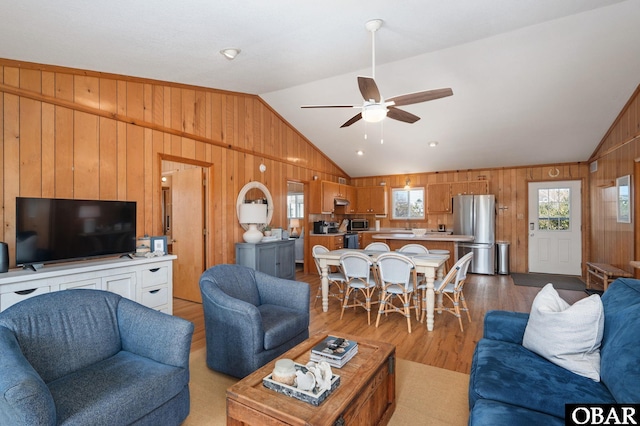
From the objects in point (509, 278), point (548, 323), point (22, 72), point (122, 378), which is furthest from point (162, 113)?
point (509, 278)

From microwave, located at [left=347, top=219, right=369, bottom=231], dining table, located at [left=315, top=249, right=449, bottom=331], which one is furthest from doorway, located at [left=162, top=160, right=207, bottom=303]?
microwave, located at [left=347, top=219, right=369, bottom=231]

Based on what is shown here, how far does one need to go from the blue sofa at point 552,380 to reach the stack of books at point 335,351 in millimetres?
692

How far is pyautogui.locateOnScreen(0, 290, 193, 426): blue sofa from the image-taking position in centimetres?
131

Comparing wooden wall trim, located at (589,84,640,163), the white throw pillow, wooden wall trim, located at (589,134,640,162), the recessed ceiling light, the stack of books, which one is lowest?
the stack of books

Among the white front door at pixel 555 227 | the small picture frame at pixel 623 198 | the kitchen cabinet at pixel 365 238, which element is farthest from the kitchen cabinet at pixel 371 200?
the small picture frame at pixel 623 198

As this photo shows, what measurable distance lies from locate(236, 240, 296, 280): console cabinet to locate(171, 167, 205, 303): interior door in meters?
0.62

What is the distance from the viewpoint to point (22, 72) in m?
2.80

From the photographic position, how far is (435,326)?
3.68 m

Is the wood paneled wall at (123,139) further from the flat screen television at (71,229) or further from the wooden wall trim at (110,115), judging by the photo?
the flat screen television at (71,229)

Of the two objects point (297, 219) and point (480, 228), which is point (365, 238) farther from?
point (480, 228)

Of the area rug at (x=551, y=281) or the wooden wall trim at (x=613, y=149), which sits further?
the area rug at (x=551, y=281)

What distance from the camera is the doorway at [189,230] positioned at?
473 cm

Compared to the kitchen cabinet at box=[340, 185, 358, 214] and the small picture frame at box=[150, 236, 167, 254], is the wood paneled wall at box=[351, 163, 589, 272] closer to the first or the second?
the kitchen cabinet at box=[340, 185, 358, 214]

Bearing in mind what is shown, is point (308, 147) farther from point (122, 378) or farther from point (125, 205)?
point (122, 378)
